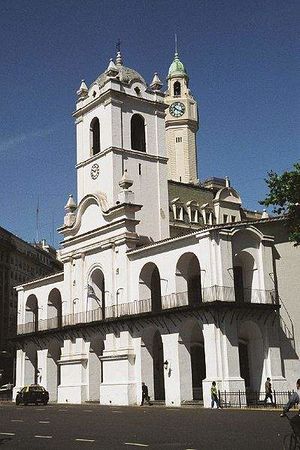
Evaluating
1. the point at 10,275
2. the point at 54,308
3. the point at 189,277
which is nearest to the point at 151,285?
the point at 189,277

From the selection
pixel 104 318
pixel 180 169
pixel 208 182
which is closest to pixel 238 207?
pixel 208 182

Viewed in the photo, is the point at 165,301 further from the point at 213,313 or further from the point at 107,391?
the point at 107,391

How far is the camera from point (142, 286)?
42.8 metres

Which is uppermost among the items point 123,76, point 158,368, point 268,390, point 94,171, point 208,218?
point 123,76

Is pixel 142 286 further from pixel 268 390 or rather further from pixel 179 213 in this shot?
pixel 179 213

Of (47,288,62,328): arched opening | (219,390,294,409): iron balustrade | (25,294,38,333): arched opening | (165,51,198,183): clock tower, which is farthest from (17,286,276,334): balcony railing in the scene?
(165,51,198,183): clock tower

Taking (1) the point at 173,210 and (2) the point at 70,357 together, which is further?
(1) the point at 173,210

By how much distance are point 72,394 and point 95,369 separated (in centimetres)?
262

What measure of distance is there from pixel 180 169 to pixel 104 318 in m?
33.3

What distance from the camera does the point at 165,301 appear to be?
39.9m

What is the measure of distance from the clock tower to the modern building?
75.3ft

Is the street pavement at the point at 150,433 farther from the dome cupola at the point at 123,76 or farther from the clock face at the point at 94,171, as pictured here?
the dome cupola at the point at 123,76

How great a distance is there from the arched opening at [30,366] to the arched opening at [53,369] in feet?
10.8

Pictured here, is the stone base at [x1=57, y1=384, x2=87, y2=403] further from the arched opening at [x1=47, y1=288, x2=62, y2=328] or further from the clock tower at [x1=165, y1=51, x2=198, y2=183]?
the clock tower at [x1=165, y1=51, x2=198, y2=183]
